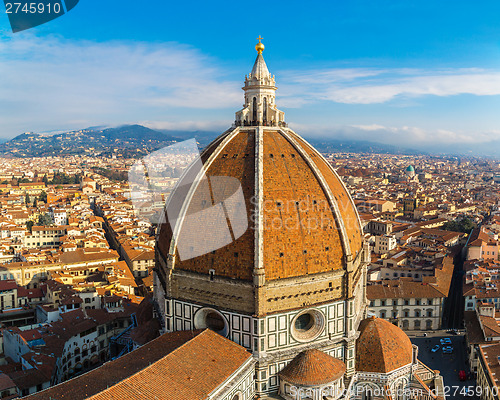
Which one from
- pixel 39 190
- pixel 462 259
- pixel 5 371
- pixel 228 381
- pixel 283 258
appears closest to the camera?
pixel 228 381

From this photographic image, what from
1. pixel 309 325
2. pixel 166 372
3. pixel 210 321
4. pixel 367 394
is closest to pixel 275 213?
pixel 309 325

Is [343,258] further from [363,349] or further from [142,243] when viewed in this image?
[142,243]

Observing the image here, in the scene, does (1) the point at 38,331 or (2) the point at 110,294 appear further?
(2) the point at 110,294

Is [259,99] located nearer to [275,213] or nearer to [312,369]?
[275,213]

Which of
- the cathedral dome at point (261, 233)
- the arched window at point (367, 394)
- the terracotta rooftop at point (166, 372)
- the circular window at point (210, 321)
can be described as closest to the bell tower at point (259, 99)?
the cathedral dome at point (261, 233)

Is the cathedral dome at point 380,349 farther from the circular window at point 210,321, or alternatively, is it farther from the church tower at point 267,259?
the circular window at point 210,321

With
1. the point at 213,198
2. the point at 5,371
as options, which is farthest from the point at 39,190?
the point at 213,198

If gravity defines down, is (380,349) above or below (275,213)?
below
